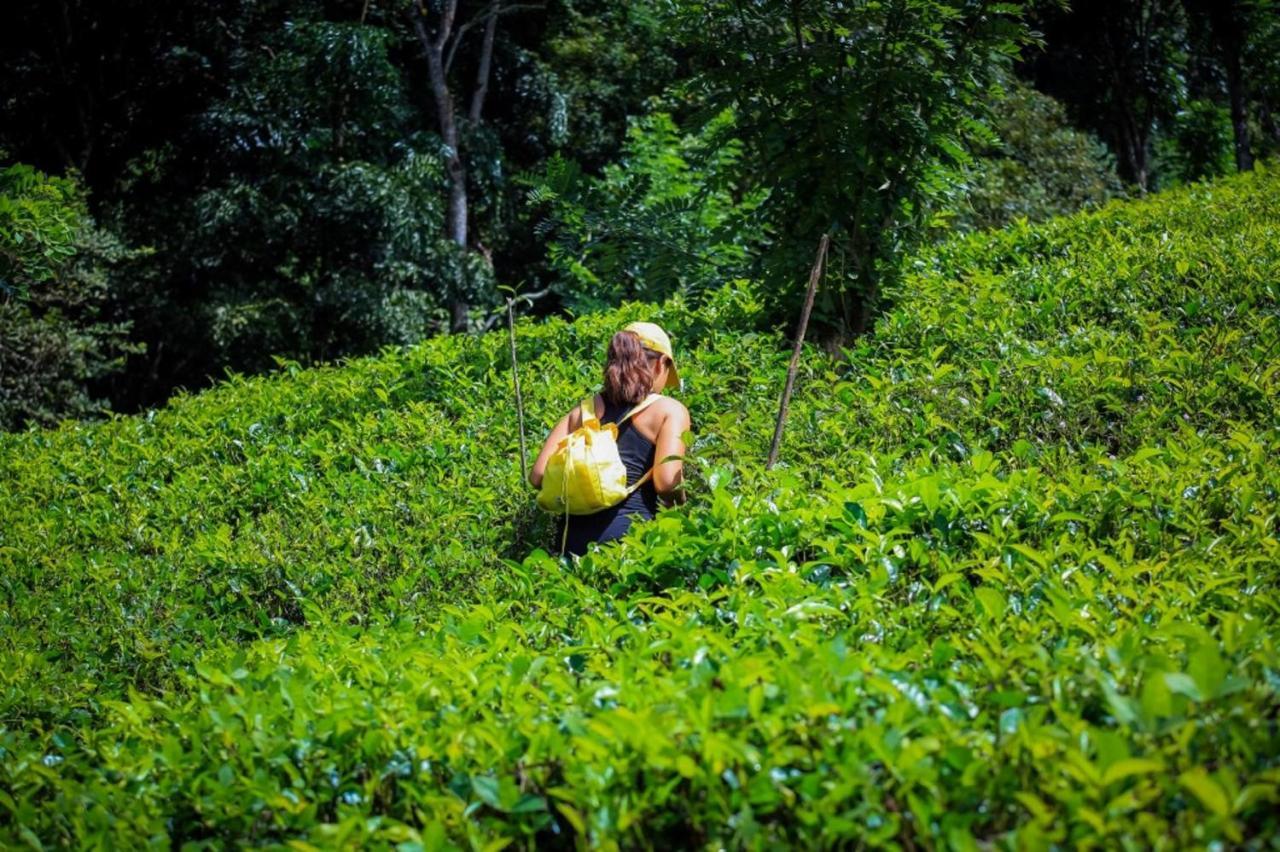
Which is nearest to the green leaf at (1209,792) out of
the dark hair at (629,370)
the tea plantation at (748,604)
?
the tea plantation at (748,604)

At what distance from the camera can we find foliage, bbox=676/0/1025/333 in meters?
5.76

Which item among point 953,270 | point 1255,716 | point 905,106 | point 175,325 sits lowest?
point 175,325

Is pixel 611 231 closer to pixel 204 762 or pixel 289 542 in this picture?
pixel 289 542

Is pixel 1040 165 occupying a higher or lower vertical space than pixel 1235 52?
lower

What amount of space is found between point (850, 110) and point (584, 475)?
2.71m

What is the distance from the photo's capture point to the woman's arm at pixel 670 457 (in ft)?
14.0

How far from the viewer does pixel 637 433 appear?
440 cm

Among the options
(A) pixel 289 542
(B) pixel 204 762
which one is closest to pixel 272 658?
(B) pixel 204 762

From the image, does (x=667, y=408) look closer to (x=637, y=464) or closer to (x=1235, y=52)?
(x=637, y=464)

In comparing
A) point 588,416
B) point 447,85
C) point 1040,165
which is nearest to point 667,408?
point 588,416

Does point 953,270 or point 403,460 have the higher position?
point 953,270

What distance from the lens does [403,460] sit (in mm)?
5984

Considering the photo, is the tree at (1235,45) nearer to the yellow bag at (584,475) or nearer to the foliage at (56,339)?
the yellow bag at (584,475)

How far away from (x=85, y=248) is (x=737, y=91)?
9595 mm
